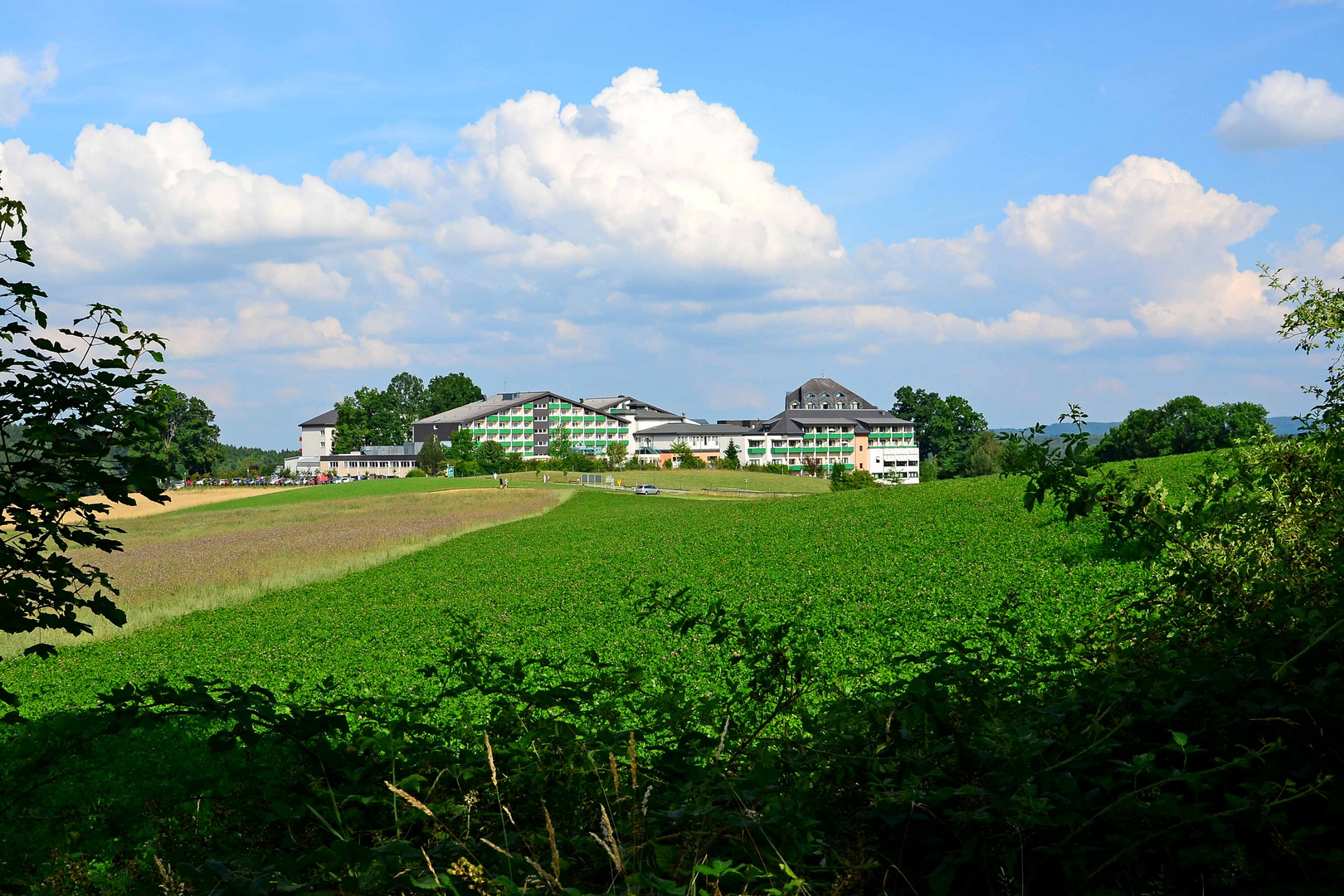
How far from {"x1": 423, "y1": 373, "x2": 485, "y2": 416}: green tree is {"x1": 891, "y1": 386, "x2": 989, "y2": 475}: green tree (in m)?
75.8

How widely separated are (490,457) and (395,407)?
4787cm

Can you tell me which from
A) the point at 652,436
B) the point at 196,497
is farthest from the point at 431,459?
the point at 652,436

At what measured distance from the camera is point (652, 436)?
151 meters

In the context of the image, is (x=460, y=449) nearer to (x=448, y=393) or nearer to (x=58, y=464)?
(x=448, y=393)

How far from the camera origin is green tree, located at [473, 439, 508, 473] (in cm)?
11194

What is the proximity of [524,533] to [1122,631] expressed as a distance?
37.8 m

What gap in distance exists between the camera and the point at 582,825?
153 inches

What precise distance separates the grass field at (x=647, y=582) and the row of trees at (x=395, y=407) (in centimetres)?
→ 11321

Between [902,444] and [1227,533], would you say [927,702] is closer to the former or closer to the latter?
[1227,533]

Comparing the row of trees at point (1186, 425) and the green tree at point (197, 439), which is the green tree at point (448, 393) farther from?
the row of trees at point (1186, 425)

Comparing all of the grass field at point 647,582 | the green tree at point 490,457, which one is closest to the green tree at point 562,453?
the green tree at point 490,457

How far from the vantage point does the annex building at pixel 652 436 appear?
465 feet

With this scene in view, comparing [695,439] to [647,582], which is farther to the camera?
[695,439]

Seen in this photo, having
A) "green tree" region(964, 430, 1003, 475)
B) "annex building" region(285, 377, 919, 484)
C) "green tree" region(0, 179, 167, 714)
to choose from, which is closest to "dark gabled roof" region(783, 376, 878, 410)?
"annex building" region(285, 377, 919, 484)
